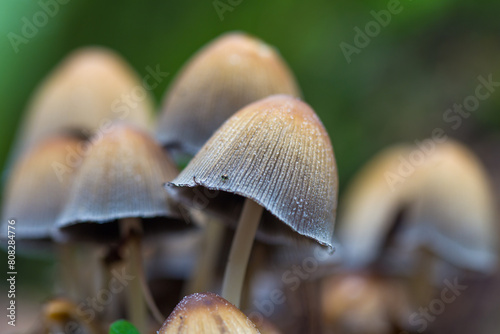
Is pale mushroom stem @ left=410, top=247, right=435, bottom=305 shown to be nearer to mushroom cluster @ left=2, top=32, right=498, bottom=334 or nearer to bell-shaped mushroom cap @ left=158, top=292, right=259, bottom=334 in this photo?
mushroom cluster @ left=2, top=32, right=498, bottom=334

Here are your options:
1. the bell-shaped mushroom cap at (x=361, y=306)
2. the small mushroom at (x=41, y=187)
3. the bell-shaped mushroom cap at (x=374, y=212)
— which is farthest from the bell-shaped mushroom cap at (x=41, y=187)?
the bell-shaped mushroom cap at (x=374, y=212)

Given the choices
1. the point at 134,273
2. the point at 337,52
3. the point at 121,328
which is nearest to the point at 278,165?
the point at 121,328

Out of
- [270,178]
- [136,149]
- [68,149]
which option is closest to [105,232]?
[68,149]

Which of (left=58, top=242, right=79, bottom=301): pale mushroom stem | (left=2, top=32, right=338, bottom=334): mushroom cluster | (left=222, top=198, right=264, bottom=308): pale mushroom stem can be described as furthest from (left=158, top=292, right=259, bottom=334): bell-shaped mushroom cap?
(left=58, top=242, right=79, bottom=301): pale mushroom stem

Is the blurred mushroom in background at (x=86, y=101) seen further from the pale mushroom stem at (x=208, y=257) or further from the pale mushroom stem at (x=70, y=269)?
the pale mushroom stem at (x=208, y=257)

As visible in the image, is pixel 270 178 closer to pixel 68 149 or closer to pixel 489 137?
pixel 68 149
